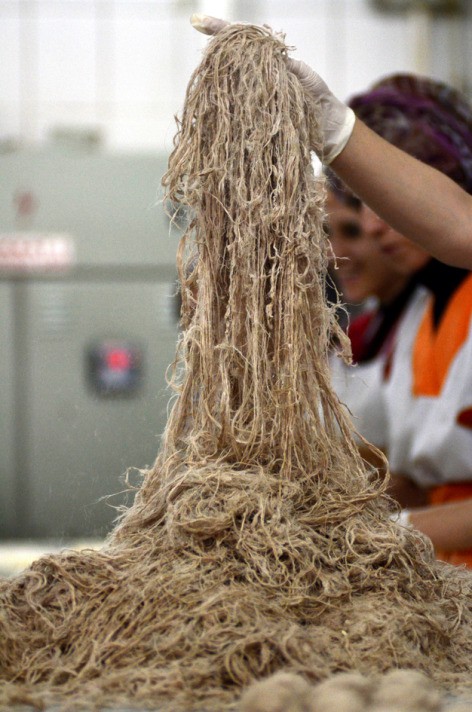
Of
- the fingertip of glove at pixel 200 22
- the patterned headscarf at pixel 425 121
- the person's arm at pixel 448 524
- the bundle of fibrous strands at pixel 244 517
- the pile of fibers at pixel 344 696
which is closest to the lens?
the pile of fibers at pixel 344 696

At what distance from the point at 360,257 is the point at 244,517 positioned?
1536 millimetres

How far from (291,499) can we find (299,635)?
177 millimetres

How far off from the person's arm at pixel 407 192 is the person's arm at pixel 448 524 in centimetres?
52

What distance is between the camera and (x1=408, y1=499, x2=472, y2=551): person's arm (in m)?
1.60

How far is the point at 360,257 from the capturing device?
8.04ft

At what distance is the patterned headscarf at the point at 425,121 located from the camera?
1.77 meters

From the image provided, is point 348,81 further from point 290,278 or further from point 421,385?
point 290,278

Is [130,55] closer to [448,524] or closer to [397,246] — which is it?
[397,246]

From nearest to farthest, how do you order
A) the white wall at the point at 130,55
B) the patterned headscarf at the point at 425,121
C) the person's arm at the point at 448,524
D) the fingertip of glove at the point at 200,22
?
the fingertip of glove at the point at 200,22 → the person's arm at the point at 448,524 → the patterned headscarf at the point at 425,121 → the white wall at the point at 130,55

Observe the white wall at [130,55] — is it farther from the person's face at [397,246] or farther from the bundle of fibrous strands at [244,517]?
the bundle of fibrous strands at [244,517]

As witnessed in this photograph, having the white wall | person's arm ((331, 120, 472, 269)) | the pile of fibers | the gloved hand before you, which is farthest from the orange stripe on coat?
the white wall

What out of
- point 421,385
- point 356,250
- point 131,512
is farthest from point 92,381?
point 131,512

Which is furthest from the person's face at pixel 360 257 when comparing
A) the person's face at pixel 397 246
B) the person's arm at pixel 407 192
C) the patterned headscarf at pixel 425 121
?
the person's arm at pixel 407 192

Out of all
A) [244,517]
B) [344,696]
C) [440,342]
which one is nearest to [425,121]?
[440,342]
